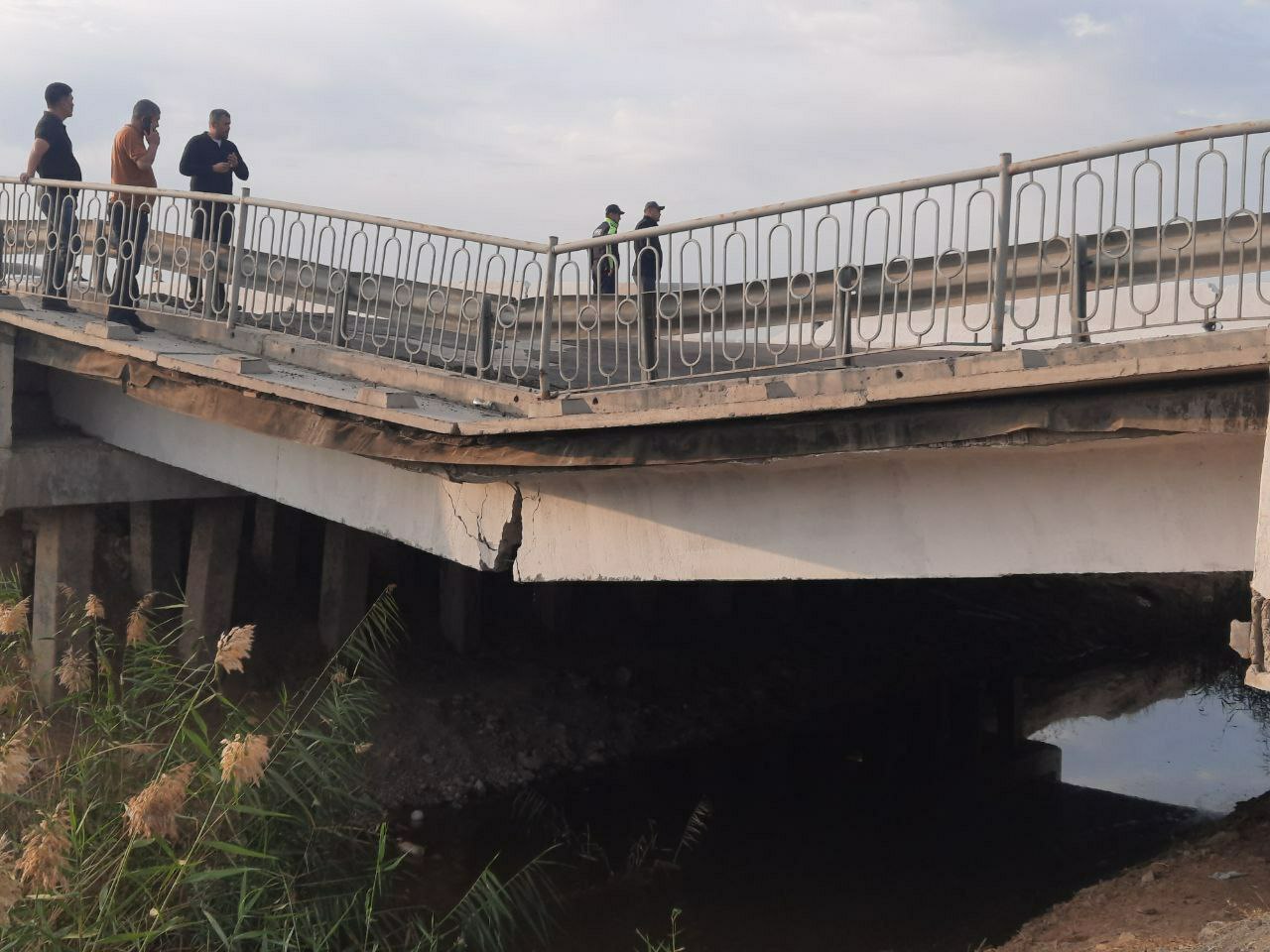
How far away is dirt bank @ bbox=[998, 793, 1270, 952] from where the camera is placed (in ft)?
19.1

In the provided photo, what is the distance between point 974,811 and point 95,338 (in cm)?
808

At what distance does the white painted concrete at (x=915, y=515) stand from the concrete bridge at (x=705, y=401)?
14 mm

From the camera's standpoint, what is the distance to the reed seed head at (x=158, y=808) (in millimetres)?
5148

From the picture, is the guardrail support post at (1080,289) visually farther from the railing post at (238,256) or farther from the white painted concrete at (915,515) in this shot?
the railing post at (238,256)

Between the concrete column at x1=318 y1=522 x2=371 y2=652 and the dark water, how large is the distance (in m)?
2.47

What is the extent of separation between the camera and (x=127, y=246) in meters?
9.70

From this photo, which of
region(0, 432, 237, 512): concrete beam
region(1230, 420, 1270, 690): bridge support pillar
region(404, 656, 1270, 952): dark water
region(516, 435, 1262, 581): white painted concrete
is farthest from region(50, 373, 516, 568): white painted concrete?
region(1230, 420, 1270, 690): bridge support pillar

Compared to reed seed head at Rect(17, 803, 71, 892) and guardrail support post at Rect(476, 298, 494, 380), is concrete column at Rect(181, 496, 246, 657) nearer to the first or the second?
guardrail support post at Rect(476, 298, 494, 380)

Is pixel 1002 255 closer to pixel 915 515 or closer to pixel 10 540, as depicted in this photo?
pixel 915 515

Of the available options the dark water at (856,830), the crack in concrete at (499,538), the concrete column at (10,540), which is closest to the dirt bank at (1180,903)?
the dark water at (856,830)

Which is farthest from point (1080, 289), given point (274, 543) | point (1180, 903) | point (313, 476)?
point (274, 543)

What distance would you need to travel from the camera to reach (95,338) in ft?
30.9

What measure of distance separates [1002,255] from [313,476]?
17.2ft

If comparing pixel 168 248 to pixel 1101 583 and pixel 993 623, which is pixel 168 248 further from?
pixel 1101 583
